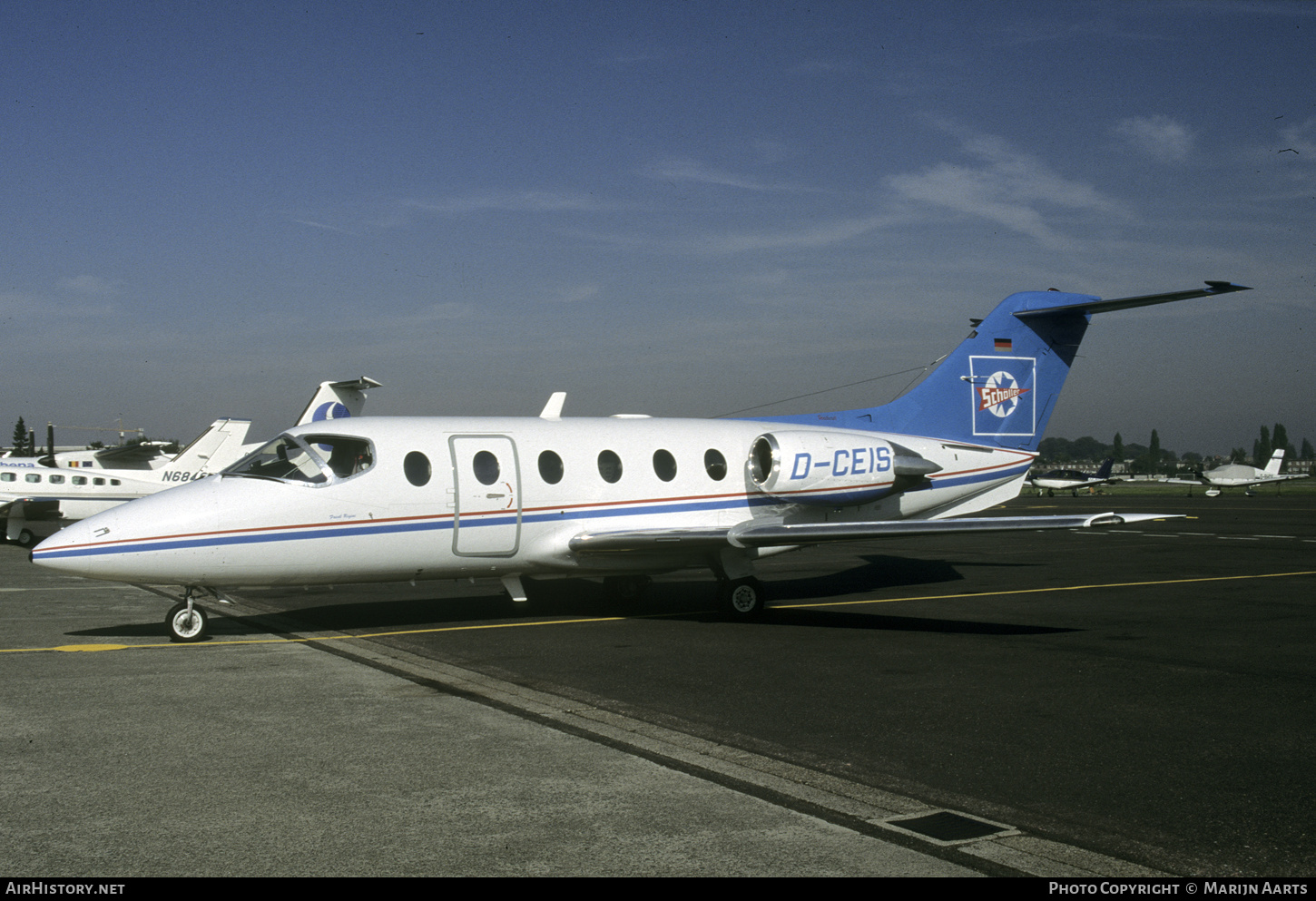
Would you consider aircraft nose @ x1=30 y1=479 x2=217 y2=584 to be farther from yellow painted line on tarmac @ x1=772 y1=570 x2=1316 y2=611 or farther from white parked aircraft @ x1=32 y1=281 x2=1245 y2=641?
→ yellow painted line on tarmac @ x1=772 y1=570 x2=1316 y2=611

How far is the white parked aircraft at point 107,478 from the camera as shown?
1041 inches

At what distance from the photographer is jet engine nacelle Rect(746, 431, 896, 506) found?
14562mm

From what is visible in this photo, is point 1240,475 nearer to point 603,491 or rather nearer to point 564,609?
point 564,609

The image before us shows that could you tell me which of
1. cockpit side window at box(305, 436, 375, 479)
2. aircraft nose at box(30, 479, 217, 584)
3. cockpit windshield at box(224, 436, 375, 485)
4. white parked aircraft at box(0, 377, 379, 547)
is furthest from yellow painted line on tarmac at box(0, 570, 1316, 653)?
white parked aircraft at box(0, 377, 379, 547)

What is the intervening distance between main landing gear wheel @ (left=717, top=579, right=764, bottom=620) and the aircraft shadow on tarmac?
0.57 feet

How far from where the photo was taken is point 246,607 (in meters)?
14.8

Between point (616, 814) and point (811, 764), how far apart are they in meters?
1.56

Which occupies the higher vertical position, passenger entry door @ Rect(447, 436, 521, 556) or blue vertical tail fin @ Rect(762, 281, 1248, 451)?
blue vertical tail fin @ Rect(762, 281, 1248, 451)

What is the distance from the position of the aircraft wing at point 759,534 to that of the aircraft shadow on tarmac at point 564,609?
103cm

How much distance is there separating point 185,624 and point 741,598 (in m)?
6.61

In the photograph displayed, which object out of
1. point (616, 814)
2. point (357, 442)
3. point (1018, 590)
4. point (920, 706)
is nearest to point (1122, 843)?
point (616, 814)

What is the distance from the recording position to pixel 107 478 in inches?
1136

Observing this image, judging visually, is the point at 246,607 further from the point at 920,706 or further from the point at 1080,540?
the point at 1080,540

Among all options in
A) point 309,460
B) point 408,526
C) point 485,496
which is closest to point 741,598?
point 485,496
